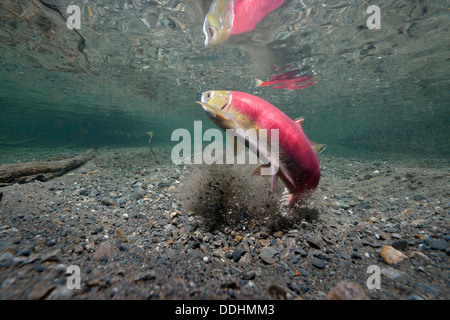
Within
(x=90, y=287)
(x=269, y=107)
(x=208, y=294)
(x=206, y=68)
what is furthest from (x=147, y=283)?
(x=206, y=68)

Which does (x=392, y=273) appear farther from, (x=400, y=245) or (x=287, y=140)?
(x=287, y=140)

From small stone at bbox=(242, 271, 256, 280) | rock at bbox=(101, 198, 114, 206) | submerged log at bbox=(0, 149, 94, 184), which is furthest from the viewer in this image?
submerged log at bbox=(0, 149, 94, 184)

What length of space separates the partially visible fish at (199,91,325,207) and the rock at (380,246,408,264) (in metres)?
1.18

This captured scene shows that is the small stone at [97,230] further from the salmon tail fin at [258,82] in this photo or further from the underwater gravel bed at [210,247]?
the salmon tail fin at [258,82]

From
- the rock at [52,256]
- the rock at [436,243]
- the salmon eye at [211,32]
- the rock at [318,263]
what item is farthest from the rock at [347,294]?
the salmon eye at [211,32]

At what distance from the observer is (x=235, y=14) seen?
630 cm

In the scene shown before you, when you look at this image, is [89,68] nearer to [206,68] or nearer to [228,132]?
[206,68]

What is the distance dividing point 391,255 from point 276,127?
215cm

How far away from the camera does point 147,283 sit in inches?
60.7

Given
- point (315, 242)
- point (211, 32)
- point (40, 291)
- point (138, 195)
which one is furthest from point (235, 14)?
point (40, 291)

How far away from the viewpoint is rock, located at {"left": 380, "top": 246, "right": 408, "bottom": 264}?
206cm

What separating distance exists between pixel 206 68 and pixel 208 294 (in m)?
15.1

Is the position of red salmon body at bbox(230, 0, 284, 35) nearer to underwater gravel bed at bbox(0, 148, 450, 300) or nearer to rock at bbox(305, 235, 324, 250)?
underwater gravel bed at bbox(0, 148, 450, 300)
